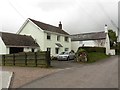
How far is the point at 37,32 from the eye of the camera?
38.7 meters

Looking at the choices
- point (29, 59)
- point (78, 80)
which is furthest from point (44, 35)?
point (78, 80)

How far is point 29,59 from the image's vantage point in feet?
74.5

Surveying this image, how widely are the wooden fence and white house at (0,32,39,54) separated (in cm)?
517

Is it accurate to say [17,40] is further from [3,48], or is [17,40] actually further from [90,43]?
[90,43]

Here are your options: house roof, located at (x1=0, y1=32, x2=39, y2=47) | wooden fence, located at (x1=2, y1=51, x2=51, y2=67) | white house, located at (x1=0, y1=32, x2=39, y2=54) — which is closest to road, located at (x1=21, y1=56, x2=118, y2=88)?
wooden fence, located at (x1=2, y1=51, x2=51, y2=67)

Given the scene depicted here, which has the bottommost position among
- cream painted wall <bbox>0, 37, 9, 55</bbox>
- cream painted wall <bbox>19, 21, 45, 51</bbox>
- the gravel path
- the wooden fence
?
the gravel path

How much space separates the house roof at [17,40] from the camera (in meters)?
32.3

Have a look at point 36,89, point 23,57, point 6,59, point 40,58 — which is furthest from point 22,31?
point 36,89

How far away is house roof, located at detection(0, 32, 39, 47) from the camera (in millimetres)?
32344

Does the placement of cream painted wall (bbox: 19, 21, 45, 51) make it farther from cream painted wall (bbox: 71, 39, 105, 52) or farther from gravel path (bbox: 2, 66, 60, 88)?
gravel path (bbox: 2, 66, 60, 88)

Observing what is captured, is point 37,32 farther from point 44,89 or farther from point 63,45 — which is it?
point 44,89

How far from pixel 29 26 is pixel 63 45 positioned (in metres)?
8.73

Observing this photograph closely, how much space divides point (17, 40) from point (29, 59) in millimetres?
12797

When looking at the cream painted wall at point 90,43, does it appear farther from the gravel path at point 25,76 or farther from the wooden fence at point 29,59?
the gravel path at point 25,76
